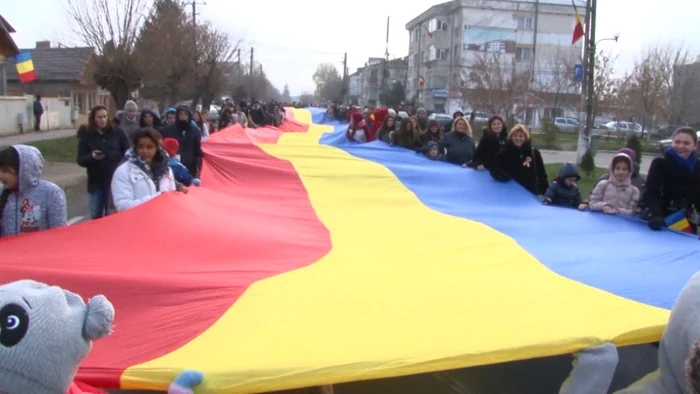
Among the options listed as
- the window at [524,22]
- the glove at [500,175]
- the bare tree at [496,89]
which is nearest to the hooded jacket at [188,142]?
the glove at [500,175]

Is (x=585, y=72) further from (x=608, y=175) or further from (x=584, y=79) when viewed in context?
(x=608, y=175)

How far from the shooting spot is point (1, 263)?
366 cm

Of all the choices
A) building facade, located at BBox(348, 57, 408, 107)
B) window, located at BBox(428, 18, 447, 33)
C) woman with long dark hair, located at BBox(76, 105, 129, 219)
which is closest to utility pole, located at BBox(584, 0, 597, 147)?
woman with long dark hair, located at BBox(76, 105, 129, 219)

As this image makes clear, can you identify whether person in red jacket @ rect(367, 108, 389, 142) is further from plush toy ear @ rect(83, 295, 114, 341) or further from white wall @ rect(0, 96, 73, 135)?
white wall @ rect(0, 96, 73, 135)

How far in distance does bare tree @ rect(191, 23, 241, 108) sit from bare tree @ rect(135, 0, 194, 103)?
3.43ft

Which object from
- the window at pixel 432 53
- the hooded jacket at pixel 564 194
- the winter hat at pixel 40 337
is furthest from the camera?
the window at pixel 432 53

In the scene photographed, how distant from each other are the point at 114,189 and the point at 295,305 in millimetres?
2394

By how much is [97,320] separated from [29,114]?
31156mm

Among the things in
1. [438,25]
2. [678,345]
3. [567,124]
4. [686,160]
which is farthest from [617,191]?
[438,25]

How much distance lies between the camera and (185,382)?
247 cm

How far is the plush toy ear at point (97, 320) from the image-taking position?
1.90m

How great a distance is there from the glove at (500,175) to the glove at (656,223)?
1733mm

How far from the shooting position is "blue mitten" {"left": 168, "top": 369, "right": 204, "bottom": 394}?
8.07 ft

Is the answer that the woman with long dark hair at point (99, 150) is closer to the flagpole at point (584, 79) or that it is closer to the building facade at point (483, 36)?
the flagpole at point (584, 79)
